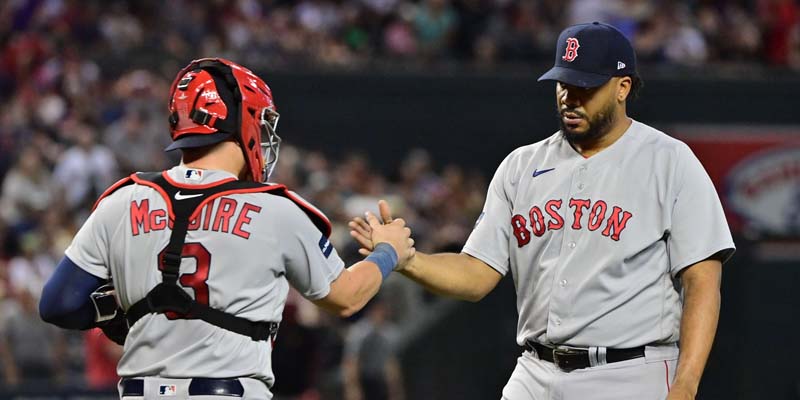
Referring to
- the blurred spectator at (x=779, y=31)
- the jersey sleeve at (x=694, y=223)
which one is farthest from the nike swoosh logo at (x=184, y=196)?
the blurred spectator at (x=779, y=31)

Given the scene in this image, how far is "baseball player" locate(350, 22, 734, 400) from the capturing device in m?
4.85

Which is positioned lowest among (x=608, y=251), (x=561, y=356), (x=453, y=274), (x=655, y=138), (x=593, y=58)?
(x=561, y=356)

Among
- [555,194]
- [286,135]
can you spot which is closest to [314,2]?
[286,135]

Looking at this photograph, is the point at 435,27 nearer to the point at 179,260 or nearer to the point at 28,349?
the point at 28,349

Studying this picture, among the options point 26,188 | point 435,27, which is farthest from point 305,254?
point 435,27

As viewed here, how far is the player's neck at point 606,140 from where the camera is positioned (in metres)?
5.11

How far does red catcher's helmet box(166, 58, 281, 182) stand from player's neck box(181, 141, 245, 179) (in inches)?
1.1

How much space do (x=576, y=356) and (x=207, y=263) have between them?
1570 mm

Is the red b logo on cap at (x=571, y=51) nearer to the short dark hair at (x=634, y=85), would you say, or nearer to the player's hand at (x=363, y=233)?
the short dark hair at (x=634, y=85)

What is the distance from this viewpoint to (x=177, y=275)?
13.5 ft

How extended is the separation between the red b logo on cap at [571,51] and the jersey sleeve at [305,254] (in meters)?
1.30

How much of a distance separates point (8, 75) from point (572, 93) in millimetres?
11588

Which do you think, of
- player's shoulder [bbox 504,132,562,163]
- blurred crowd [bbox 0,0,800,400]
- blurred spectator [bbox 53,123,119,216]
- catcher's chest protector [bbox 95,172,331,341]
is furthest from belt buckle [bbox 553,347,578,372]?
blurred spectator [bbox 53,123,119,216]

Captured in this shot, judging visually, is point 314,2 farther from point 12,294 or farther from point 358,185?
point 12,294
